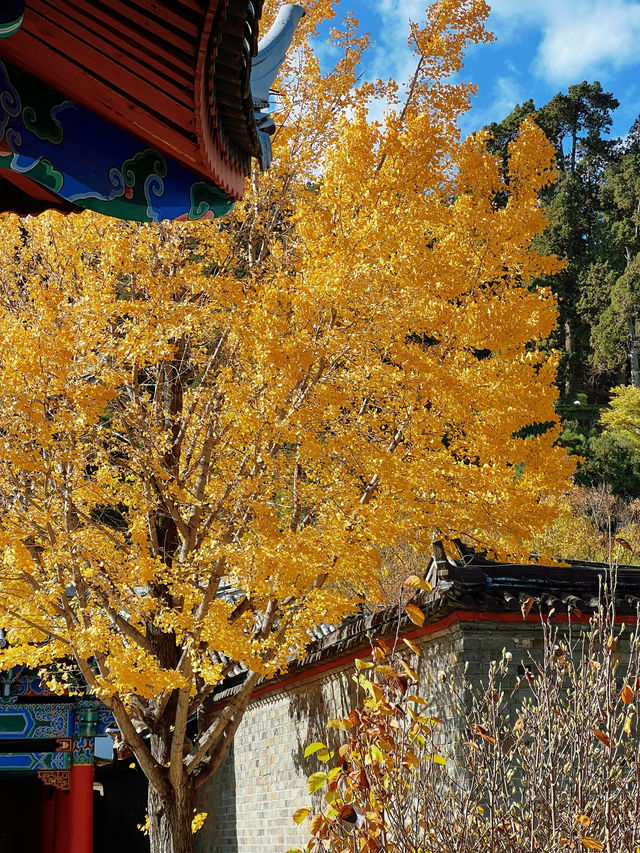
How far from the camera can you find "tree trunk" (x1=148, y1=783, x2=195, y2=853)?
854cm

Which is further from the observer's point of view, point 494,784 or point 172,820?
point 172,820

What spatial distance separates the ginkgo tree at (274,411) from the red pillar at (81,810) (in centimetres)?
258

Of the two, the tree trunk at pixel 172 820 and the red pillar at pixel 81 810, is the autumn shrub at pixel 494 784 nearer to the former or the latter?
the tree trunk at pixel 172 820

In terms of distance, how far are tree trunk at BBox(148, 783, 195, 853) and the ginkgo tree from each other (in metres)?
0.02

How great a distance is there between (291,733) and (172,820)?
2.38m

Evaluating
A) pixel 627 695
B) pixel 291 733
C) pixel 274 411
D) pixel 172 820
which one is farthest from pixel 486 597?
pixel 291 733

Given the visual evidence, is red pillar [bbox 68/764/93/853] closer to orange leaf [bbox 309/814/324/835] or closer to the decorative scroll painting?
orange leaf [bbox 309/814/324/835]

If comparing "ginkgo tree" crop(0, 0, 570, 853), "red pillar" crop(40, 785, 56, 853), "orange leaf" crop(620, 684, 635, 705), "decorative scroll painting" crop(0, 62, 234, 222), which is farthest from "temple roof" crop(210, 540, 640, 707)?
"red pillar" crop(40, 785, 56, 853)

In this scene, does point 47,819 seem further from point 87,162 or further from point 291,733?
point 87,162

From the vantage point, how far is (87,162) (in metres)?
2.55

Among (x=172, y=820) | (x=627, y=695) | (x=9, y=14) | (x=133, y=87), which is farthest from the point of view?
(x=172, y=820)

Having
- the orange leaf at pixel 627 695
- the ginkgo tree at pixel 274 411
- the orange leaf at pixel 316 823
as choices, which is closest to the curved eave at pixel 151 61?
the orange leaf at pixel 627 695

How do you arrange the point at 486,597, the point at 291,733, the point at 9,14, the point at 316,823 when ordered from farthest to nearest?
the point at 291,733 → the point at 486,597 → the point at 316,823 → the point at 9,14

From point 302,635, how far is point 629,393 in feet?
79.1
